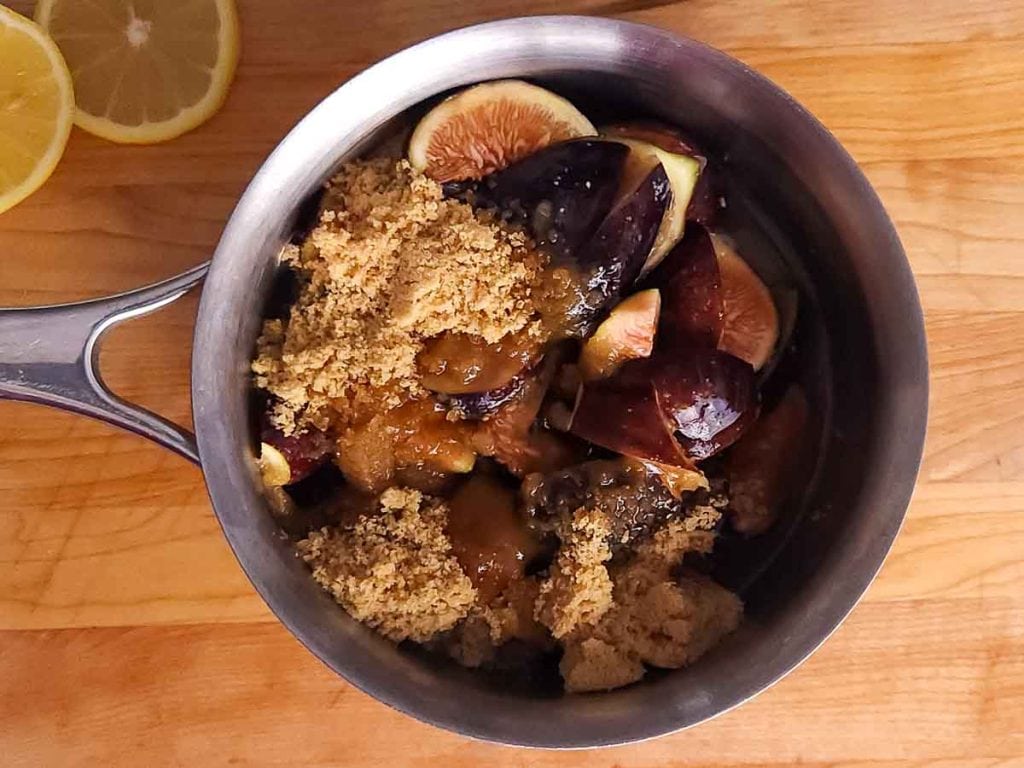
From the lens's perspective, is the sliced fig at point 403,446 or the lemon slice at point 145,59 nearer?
the sliced fig at point 403,446

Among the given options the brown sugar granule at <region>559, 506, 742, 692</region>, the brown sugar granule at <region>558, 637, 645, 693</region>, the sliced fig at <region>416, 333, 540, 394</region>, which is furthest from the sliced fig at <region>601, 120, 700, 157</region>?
the brown sugar granule at <region>558, 637, 645, 693</region>

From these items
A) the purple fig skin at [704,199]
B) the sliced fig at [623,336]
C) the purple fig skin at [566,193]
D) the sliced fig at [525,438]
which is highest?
the purple fig skin at [566,193]

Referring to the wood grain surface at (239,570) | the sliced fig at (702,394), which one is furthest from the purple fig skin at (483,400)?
the wood grain surface at (239,570)

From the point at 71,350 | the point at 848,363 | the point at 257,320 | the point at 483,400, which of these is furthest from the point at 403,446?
the point at 848,363

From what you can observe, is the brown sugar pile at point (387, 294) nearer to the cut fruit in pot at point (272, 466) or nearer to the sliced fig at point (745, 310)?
the cut fruit in pot at point (272, 466)

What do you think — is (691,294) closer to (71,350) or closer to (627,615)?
(627,615)

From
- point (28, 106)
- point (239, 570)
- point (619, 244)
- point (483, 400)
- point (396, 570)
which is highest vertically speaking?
point (28, 106)

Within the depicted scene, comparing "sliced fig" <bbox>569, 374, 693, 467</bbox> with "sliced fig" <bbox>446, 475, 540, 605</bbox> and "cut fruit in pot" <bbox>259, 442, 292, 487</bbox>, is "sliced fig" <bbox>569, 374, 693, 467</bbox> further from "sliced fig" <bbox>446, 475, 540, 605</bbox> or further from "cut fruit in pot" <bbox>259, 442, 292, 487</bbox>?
"cut fruit in pot" <bbox>259, 442, 292, 487</bbox>

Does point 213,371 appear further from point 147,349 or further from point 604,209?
point 604,209
